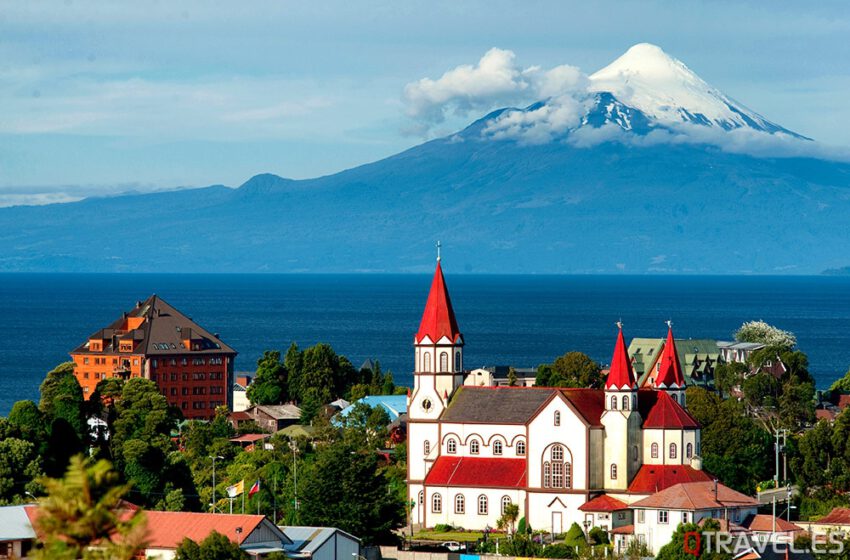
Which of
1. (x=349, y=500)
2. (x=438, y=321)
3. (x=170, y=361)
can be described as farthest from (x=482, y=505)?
(x=170, y=361)

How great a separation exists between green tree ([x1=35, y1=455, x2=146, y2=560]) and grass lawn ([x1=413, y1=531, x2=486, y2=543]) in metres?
56.5

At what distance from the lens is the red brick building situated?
134m

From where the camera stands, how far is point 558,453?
8431 centimetres

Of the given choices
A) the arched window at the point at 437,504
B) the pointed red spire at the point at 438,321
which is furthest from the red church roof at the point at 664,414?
the pointed red spire at the point at 438,321

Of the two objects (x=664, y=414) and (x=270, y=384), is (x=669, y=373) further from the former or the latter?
(x=270, y=384)

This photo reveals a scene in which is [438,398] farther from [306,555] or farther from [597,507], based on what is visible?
[306,555]

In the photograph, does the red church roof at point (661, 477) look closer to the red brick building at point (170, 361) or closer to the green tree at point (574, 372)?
the green tree at point (574, 372)

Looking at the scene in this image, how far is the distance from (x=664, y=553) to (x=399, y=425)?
4184 centimetres

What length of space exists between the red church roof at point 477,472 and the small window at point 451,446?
0.43m

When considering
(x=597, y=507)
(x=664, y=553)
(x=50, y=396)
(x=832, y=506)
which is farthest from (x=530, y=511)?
(x=50, y=396)

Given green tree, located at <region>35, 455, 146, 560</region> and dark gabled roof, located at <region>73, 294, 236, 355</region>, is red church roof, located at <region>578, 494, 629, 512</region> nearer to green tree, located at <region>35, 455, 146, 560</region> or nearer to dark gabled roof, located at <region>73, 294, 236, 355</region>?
green tree, located at <region>35, 455, 146, 560</region>

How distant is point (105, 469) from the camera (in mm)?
24344

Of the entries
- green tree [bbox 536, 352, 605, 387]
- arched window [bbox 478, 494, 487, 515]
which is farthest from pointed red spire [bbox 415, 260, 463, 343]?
green tree [bbox 536, 352, 605, 387]

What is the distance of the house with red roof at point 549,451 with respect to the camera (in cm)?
8306
